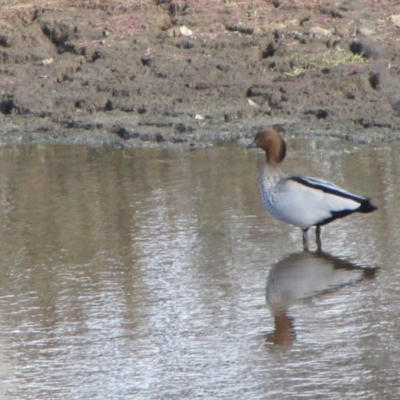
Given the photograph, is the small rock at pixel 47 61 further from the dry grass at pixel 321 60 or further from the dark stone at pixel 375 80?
the dark stone at pixel 375 80

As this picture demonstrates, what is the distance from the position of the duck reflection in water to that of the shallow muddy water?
1cm

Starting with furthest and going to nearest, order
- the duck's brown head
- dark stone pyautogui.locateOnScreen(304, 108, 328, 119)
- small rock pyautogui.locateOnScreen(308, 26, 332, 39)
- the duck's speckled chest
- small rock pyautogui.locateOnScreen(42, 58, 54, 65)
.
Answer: small rock pyautogui.locateOnScreen(308, 26, 332, 39)
small rock pyautogui.locateOnScreen(42, 58, 54, 65)
dark stone pyautogui.locateOnScreen(304, 108, 328, 119)
the duck's brown head
the duck's speckled chest

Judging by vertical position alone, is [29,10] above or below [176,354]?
above

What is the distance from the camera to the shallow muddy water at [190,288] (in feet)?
17.5

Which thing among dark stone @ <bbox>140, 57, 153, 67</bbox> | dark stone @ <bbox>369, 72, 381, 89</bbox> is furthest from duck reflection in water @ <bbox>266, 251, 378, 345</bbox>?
dark stone @ <bbox>140, 57, 153, 67</bbox>

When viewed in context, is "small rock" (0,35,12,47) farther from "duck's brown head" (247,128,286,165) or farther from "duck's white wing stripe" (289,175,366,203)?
"duck's white wing stripe" (289,175,366,203)

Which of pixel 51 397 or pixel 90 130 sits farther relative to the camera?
pixel 90 130

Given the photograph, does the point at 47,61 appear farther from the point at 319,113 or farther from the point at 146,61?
the point at 319,113

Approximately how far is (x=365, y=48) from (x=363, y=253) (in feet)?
22.0

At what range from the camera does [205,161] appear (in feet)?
35.3

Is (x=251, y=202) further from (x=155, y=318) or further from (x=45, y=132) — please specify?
(x=45, y=132)

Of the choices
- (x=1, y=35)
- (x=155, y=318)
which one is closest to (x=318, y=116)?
(x=1, y=35)

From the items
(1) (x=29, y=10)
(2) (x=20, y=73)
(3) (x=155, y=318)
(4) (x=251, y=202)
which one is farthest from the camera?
(1) (x=29, y=10)

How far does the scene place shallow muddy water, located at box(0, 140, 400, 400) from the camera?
17.5 ft
